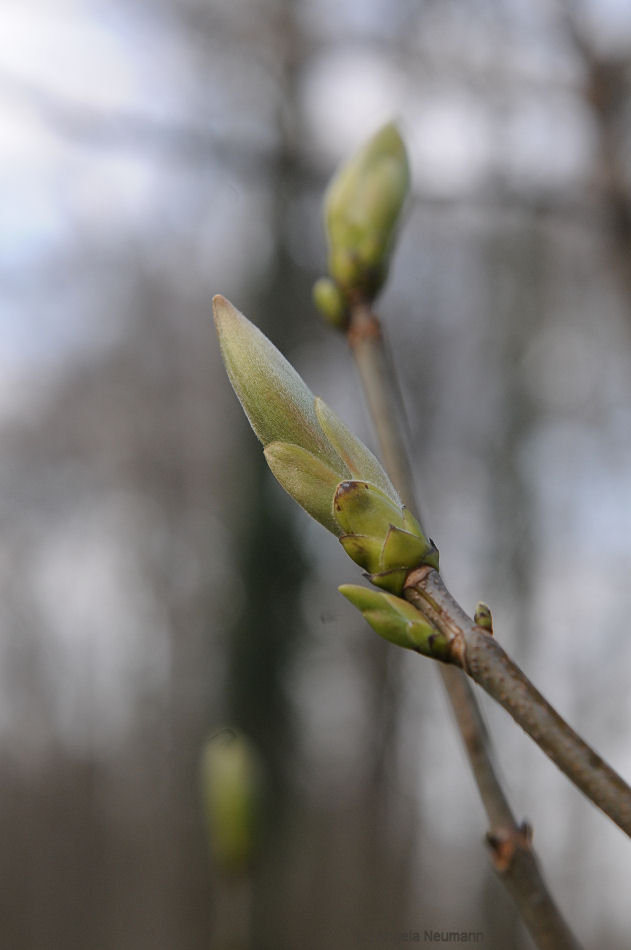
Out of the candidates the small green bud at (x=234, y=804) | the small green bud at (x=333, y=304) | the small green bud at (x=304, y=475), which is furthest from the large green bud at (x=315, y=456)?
the small green bud at (x=234, y=804)

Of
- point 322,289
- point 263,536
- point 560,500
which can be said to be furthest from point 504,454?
point 322,289

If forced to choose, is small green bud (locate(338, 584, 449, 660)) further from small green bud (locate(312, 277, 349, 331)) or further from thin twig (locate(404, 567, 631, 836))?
small green bud (locate(312, 277, 349, 331))

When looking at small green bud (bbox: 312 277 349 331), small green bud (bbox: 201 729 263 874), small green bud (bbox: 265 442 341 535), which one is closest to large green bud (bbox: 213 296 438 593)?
small green bud (bbox: 265 442 341 535)

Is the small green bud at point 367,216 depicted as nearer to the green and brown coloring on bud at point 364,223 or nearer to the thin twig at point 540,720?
the green and brown coloring on bud at point 364,223

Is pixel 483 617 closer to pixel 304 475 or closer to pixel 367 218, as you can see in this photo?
pixel 304 475

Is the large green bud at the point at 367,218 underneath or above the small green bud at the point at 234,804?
above

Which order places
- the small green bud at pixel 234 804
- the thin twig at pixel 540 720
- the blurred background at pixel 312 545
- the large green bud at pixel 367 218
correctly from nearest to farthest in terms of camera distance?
1. the thin twig at pixel 540 720
2. the large green bud at pixel 367 218
3. the small green bud at pixel 234 804
4. the blurred background at pixel 312 545

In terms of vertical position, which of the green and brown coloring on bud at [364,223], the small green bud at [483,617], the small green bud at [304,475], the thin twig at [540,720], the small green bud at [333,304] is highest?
the green and brown coloring on bud at [364,223]
